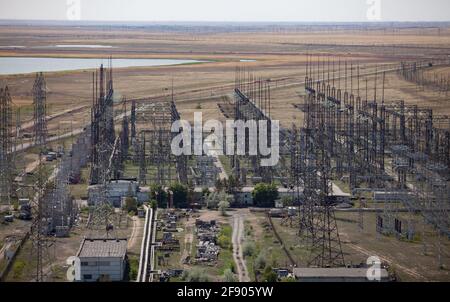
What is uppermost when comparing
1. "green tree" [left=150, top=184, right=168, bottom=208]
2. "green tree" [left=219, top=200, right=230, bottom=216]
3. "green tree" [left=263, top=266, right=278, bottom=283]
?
"green tree" [left=150, top=184, right=168, bottom=208]

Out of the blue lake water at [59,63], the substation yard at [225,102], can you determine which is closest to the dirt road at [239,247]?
the substation yard at [225,102]

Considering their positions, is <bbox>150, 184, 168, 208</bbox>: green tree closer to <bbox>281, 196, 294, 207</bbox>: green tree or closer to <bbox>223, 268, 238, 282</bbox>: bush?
<bbox>281, 196, 294, 207</bbox>: green tree

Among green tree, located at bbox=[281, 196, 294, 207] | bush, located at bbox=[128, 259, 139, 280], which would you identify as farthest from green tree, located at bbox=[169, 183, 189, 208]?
bush, located at bbox=[128, 259, 139, 280]

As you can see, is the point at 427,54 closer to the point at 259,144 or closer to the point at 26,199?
the point at 259,144

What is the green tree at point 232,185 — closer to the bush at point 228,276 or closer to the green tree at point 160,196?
the green tree at point 160,196

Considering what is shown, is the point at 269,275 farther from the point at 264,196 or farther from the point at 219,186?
the point at 219,186

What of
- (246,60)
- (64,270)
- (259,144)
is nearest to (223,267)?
(64,270)

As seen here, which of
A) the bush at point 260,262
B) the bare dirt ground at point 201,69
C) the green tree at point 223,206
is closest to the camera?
the bush at point 260,262
